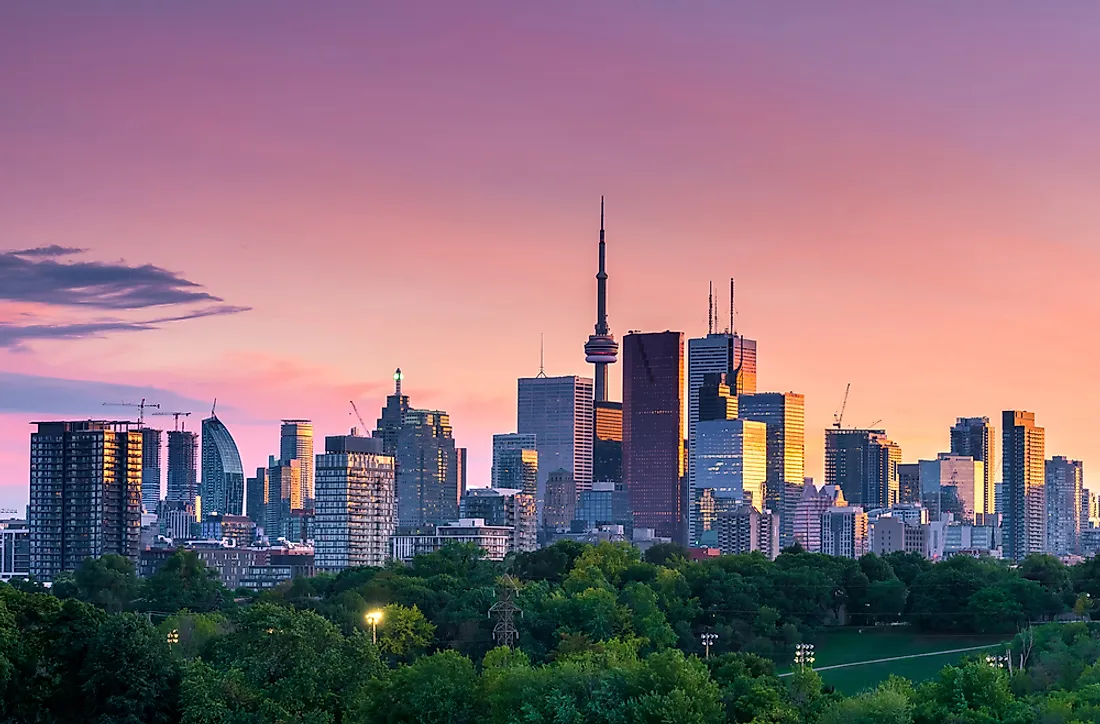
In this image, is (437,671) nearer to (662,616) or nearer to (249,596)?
(662,616)

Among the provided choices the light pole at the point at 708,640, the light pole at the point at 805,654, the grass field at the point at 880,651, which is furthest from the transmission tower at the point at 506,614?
the grass field at the point at 880,651

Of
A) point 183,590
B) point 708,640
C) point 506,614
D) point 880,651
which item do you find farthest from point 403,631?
point 183,590

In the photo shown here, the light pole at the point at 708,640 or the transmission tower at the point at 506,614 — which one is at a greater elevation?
the transmission tower at the point at 506,614

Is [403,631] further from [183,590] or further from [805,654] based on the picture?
[183,590]

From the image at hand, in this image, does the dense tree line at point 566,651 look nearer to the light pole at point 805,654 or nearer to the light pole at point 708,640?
the light pole at point 708,640

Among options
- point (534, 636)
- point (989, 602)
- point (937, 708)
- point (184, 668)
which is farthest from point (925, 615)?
point (184, 668)

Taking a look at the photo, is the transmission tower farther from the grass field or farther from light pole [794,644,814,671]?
the grass field
